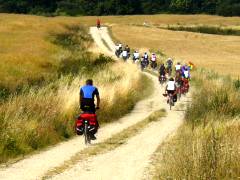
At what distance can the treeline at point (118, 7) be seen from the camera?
156m

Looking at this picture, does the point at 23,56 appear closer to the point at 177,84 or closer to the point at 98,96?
the point at 177,84

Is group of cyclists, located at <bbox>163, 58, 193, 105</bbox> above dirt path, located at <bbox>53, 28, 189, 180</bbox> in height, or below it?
below

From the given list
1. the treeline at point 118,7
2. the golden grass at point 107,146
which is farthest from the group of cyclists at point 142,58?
the treeline at point 118,7

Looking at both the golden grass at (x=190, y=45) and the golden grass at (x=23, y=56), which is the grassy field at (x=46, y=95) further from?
the golden grass at (x=190, y=45)

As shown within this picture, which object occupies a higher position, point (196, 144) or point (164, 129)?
point (196, 144)

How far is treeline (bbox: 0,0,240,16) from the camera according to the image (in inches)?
6142

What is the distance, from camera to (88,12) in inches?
6201

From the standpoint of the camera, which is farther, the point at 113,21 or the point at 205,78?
the point at 113,21

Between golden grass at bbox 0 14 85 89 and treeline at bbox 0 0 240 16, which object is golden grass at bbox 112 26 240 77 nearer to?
golden grass at bbox 0 14 85 89

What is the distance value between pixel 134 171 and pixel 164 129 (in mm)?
8472

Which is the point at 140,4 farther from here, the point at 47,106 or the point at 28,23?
the point at 47,106

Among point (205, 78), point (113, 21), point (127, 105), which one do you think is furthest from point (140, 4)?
point (127, 105)

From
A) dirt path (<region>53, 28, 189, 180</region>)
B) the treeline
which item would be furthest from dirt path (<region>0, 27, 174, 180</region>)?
the treeline

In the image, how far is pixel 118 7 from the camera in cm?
15600
